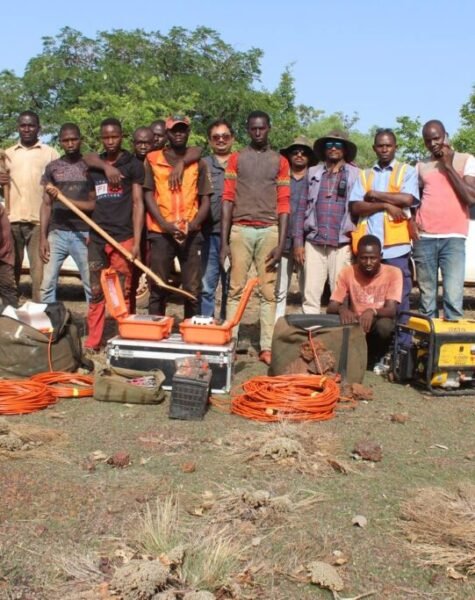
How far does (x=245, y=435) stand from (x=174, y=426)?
0.56m

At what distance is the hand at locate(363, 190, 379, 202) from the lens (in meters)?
6.56

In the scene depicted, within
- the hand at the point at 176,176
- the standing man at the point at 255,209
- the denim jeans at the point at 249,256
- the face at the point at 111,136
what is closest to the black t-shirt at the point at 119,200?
the face at the point at 111,136

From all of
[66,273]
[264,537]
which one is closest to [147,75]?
[66,273]

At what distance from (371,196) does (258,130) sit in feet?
3.87

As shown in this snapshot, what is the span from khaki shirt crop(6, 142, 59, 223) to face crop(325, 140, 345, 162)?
9.21 feet

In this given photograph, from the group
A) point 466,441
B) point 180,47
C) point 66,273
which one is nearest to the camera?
point 466,441

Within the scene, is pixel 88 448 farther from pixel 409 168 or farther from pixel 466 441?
pixel 409 168

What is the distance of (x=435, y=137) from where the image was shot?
649 cm

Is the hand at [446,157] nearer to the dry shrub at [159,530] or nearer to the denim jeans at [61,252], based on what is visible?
the denim jeans at [61,252]

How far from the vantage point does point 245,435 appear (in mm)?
4609

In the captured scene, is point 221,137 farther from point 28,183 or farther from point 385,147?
point 28,183

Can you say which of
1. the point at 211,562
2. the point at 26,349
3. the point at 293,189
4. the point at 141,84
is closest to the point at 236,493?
the point at 211,562

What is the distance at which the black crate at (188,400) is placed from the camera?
199 inches

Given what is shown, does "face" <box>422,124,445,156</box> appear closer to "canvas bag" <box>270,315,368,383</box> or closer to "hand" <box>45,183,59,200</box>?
"canvas bag" <box>270,315,368,383</box>
